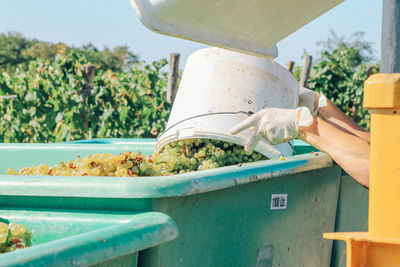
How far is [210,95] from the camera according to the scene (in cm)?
294

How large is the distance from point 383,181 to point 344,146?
856 millimetres

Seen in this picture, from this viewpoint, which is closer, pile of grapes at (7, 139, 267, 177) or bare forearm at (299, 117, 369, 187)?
bare forearm at (299, 117, 369, 187)

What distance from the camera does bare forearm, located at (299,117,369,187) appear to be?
6.98 ft

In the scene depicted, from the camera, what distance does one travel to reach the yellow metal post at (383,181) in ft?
4.37

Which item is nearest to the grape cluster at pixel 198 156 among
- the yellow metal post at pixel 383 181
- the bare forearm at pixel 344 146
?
the bare forearm at pixel 344 146

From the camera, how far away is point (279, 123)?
2.37m

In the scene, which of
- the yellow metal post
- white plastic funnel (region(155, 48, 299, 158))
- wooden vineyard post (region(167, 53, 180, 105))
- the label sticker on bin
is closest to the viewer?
the yellow metal post

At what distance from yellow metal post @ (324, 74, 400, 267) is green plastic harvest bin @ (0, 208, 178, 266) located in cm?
49

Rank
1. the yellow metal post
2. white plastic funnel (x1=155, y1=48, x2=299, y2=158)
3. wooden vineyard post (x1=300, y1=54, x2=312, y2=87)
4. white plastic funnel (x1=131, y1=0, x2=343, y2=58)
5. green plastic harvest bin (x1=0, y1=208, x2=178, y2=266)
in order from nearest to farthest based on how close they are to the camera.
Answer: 1. green plastic harvest bin (x1=0, y1=208, x2=178, y2=266)
2. the yellow metal post
3. white plastic funnel (x1=131, y1=0, x2=343, y2=58)
4. white plastic funnel (x1=155, y1=48, x2=299, y2=158)
5. wooden vineyard post (x1=300, y1=54, x2=312, y2=87)

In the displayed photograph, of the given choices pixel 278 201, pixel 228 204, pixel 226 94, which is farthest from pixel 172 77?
pixel 228 204

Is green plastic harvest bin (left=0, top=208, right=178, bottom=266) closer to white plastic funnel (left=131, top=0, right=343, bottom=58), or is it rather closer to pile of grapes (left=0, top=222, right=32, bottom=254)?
pile of grapes (left=0, top=222, right=32, bottom=254)

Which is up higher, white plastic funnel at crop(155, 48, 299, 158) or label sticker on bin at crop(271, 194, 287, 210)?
white plastic funnel at crop(155, 48, 299, 158)

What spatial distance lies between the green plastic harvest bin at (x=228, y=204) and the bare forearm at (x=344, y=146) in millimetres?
154

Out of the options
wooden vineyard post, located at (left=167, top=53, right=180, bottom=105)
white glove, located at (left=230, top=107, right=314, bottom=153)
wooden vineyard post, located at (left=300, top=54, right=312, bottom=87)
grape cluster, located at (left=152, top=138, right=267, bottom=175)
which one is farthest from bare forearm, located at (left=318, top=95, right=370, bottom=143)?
wooden vineyard post, located at (left=300, top=54, right=312, bottom=87)
